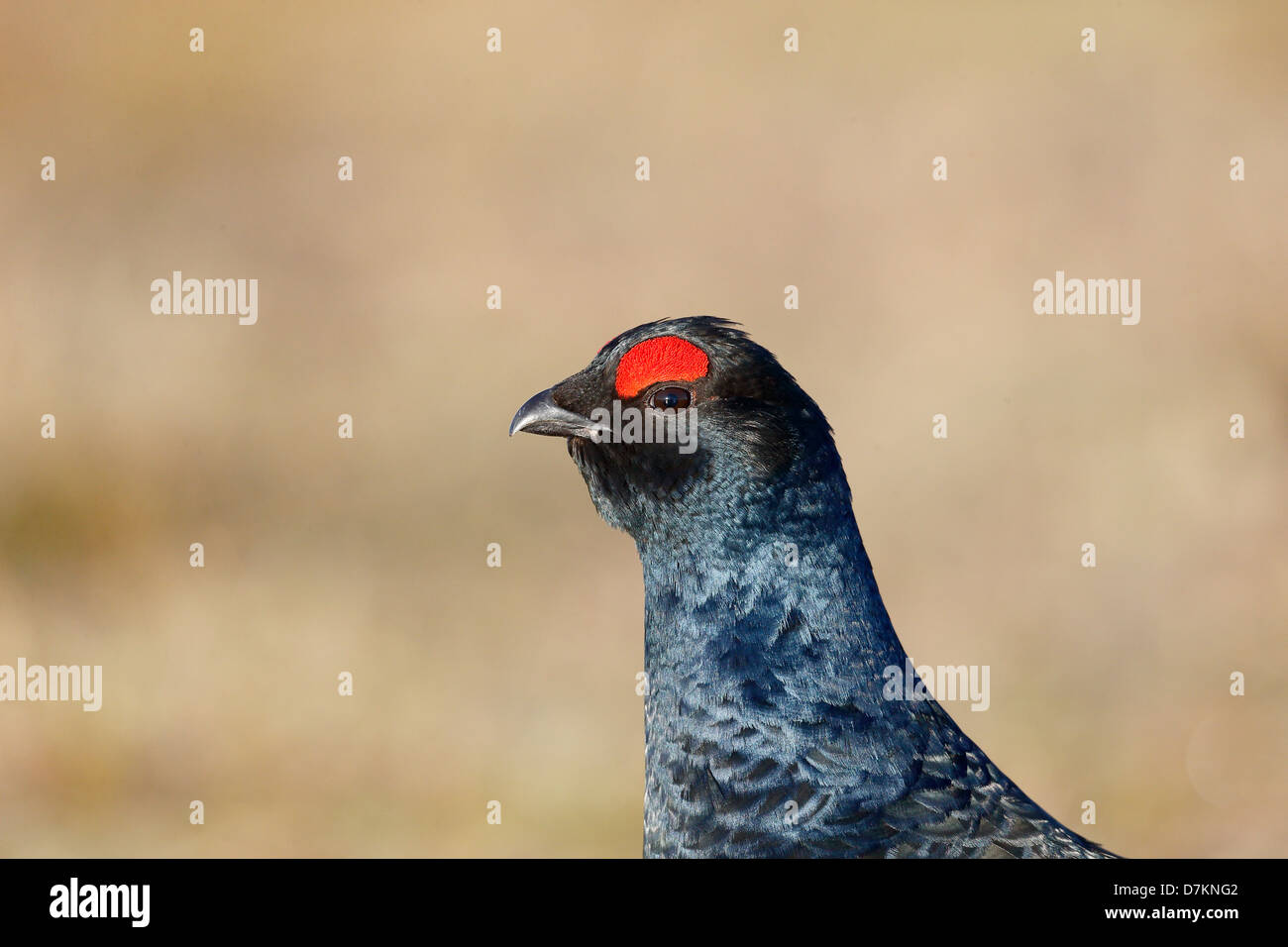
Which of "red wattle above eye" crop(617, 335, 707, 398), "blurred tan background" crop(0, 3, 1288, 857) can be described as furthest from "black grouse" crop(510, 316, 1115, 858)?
"blurred tan background" crop(0, 3, 1288, 857)

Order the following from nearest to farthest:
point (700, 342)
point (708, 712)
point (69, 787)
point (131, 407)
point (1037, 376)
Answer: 1. point (708, 712)
2. point (700, 342)
3. point (69, 787)
4. point (131, 407)
5. point (1037, 376)

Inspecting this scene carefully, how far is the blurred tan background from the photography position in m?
9.64

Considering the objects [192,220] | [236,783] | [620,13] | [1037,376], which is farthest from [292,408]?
[1037,376]

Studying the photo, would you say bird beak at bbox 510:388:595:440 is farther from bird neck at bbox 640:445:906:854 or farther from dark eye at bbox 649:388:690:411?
bird neck at bbox 640:445:906:854

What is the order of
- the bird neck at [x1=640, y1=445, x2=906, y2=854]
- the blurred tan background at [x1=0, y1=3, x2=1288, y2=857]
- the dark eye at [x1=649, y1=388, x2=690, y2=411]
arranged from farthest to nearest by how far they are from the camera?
the blurred tan background at [x1=0, y1=3, x2=1288, y2=857]
the dark eye at [x1=649, y1=388, x2=690, y2=411]
the bird neck at [x1=640, y1=445, x2=906, y2=854]

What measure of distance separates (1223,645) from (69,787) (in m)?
10.1

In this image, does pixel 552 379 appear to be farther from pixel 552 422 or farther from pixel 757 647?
pixel 757 647

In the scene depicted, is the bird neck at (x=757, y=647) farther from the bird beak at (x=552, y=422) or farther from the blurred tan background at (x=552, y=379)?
the blurred tan background at (x=552, y=379)

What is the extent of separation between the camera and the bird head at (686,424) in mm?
3705

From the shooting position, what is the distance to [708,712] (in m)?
3.55

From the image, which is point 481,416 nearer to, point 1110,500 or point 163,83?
point 163,83

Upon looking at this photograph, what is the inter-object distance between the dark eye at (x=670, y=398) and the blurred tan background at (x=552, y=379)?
6.06 m

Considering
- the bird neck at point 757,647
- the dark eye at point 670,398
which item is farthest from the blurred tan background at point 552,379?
the dark eye at point 670,398

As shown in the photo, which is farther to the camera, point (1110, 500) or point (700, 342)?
point (1110, 500)
